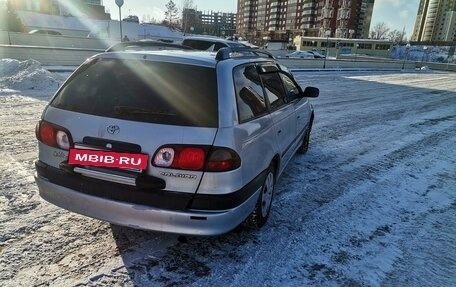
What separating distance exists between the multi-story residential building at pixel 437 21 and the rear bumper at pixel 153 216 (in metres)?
153

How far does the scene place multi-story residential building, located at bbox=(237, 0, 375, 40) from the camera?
103 m

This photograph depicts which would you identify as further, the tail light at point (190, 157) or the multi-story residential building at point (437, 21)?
the multi-story residential building at point (437, 21)

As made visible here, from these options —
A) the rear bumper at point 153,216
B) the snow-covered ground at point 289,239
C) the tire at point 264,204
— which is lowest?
the snow-covered ground at point 289,239

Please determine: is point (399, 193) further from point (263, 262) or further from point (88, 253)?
point (88, 253)

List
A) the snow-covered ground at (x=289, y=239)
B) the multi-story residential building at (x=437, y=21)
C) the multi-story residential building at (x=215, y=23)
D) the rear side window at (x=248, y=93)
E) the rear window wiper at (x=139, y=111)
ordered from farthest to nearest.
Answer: the multi-story residential building at (x=437, y=21) → the multi-story residential building at (x=215, y=23) → the rear side window at (x=248, y=93) → the snow-covered ground at (x=289, y=239) → the rear window wiper at (x=139, y=111)

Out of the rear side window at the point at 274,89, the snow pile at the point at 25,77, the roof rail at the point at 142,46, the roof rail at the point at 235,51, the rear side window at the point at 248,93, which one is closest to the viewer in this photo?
the rear side window at the point at 248,93

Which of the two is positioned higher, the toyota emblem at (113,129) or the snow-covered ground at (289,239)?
the toyota emblem at (113,129)

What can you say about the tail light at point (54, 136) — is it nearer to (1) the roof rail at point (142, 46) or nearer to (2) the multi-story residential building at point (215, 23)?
(1) the roof rail at point (142, 46)

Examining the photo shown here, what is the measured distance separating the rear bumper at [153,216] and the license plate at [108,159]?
0.84ft

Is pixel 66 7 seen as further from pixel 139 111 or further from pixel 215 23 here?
pixel 139 111

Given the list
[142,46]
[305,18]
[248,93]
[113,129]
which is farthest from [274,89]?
[305,18]

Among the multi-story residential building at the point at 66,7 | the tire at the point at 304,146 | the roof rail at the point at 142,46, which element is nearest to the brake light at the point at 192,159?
the roof rail at the point at 142,46

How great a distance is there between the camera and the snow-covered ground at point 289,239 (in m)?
2.69

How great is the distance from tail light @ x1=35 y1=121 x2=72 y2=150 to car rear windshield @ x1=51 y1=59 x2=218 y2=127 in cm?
18
